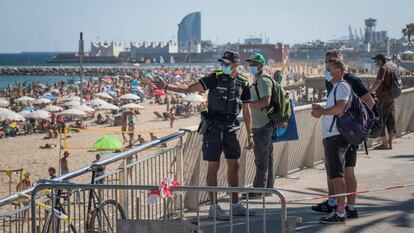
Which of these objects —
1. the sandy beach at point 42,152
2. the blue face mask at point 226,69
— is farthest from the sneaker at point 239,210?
the sandy beach at point 42,152

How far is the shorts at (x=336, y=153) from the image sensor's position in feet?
22.5

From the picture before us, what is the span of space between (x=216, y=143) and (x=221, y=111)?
318mm

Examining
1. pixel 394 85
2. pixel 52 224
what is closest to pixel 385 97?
pixel 394 85

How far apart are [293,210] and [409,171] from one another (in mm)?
3246

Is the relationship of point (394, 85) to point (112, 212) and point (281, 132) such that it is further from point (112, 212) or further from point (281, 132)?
point (112, 212)

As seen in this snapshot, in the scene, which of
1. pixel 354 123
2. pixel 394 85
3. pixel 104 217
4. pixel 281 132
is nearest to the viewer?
pixel 104 217

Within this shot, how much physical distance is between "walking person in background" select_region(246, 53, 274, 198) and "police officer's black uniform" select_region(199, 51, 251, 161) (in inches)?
15.7

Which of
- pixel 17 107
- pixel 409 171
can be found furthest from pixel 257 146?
pixel 17 107

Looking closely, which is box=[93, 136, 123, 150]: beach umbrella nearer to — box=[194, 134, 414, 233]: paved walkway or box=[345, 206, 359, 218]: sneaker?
box=[194, 134, 414, 233]: paved walkway

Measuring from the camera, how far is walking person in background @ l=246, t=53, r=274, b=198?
7.69 meters

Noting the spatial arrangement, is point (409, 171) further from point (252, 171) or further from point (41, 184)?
point (41, 184)

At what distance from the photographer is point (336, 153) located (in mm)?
6879

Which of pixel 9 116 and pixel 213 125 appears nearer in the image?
pixel 213 125

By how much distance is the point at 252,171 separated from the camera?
9180mm
